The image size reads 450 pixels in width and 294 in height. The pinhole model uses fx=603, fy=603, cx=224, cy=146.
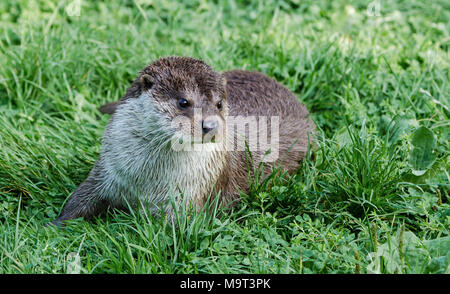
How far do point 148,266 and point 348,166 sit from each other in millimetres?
1175

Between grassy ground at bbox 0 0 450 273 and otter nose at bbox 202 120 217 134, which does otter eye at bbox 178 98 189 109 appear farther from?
grassy ground at bbox 0 0 450 273

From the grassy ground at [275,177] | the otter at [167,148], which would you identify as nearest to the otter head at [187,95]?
the otter at [167,148]

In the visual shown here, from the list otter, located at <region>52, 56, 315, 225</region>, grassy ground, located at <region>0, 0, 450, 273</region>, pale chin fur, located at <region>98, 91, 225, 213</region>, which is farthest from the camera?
pale chin fur, located at <region>98, 91, 225, 213</region>

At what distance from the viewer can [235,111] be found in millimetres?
3305

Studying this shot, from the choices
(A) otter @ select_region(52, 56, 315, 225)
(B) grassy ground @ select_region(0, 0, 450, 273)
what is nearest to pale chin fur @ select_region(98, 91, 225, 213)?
(A) otter @ select_region(52, 56, 315, 225)

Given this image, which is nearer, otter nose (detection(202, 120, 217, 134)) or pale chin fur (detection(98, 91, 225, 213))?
otter nose (detection(202, 120, 217, 134))

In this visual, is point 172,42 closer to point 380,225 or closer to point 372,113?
point 372,113

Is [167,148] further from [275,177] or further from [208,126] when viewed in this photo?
[275,177]

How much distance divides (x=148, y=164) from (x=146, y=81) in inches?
15.0

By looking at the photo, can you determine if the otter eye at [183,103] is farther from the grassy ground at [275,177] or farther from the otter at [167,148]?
the grassy ground at [275,177]

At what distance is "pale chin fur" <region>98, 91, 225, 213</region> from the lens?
2.75 meters

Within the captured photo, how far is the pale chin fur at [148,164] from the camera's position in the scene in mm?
2750

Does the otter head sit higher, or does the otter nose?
the otter head
